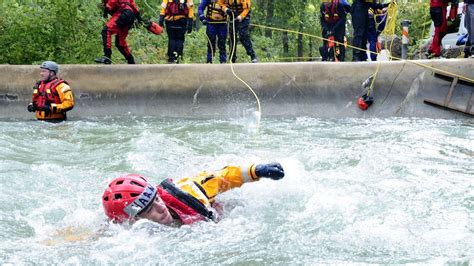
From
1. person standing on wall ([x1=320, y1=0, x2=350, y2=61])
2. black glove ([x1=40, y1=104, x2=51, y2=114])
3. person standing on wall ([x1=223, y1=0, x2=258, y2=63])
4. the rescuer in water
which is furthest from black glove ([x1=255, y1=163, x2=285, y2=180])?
person standing on wall ([x1=320, y1=0, x2=350, y2=61])

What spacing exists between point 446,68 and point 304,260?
607 cm

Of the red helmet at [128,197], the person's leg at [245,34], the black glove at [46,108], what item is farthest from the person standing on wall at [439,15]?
the red helmet at [128,197]

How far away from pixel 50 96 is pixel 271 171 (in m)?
5.41

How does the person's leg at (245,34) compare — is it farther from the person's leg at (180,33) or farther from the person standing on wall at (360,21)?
the person standing on wall at (360,21)

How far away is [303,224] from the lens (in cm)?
550

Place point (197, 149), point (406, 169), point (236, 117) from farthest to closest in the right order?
point (236, 117)
point (197, 149)
point (406, 169)

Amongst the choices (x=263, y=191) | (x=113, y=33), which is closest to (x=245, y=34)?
(x=113, y=33)

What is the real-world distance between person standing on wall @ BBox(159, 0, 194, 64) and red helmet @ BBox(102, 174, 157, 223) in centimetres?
720

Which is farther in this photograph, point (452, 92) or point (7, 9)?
point (7, 9)

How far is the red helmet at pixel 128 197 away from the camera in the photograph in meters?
4.83

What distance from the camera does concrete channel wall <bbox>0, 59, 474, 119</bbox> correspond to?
10.1 metres

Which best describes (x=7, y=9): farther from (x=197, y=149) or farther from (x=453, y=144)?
(x=453, y=144)

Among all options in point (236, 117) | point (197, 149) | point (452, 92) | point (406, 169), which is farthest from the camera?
point (236, 117)

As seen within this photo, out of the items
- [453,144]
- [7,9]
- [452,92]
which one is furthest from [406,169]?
[7,9]
